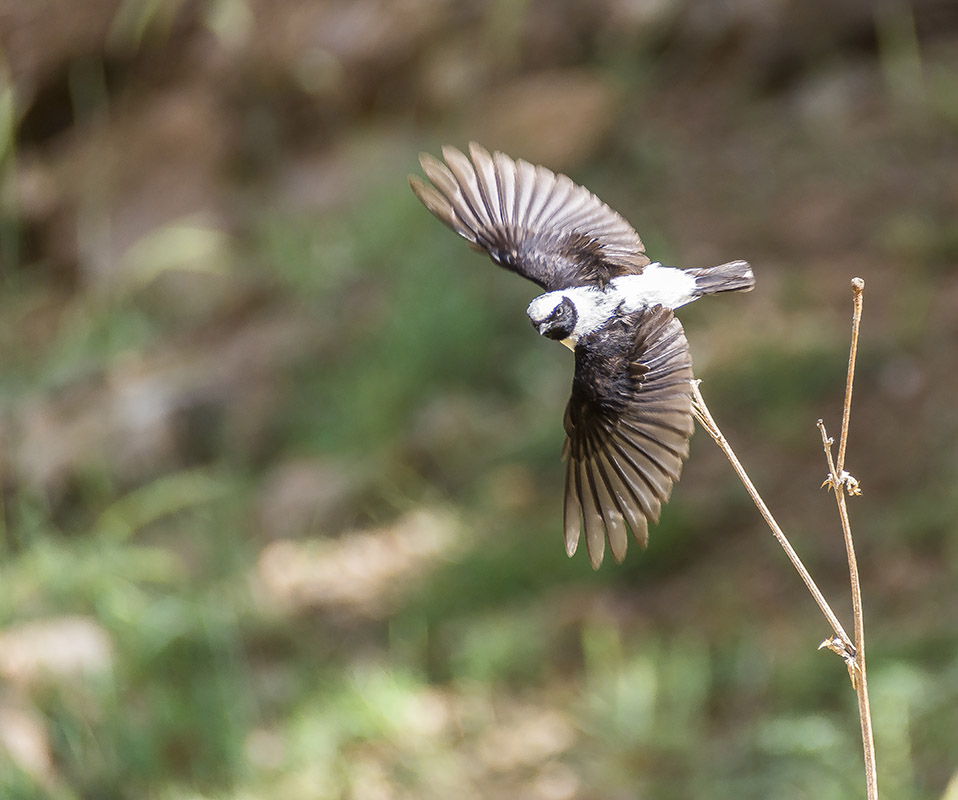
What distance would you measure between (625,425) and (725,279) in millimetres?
243

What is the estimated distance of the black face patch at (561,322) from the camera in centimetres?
141

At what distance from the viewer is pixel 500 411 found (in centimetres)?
456

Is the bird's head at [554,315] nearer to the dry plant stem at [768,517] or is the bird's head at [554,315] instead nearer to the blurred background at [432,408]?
the dry plant stem at [768,517]

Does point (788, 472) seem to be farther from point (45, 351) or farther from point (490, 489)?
point (45, 351)

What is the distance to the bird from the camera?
1.32 m

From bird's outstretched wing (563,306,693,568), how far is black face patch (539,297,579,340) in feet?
0.09

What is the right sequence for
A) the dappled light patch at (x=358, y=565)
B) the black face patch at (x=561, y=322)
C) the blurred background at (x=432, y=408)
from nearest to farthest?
1. the black face patch at (x=561, y=322)
2. the blurred background at (x=432, y=408)
3. the dappled light patch at (x=358, y=565)

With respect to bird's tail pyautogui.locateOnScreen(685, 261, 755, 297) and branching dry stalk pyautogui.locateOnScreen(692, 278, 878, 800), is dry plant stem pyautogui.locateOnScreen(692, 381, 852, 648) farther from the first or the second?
bird's tail pyautogui.locateOnScreen(685, 261, 755, 297)

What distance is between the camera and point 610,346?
1.41 meters

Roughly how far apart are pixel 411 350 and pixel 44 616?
6.64 ft

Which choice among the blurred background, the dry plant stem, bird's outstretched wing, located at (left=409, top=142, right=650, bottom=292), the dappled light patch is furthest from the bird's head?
the dappled light patch

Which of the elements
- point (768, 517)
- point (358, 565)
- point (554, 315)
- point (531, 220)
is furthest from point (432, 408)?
point (768, 517)

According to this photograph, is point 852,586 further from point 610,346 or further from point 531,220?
point 531,220

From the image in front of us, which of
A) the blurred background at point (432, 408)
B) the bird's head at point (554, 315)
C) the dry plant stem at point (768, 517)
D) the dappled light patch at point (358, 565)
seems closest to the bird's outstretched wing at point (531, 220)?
the bird's head at point (554, 315)
